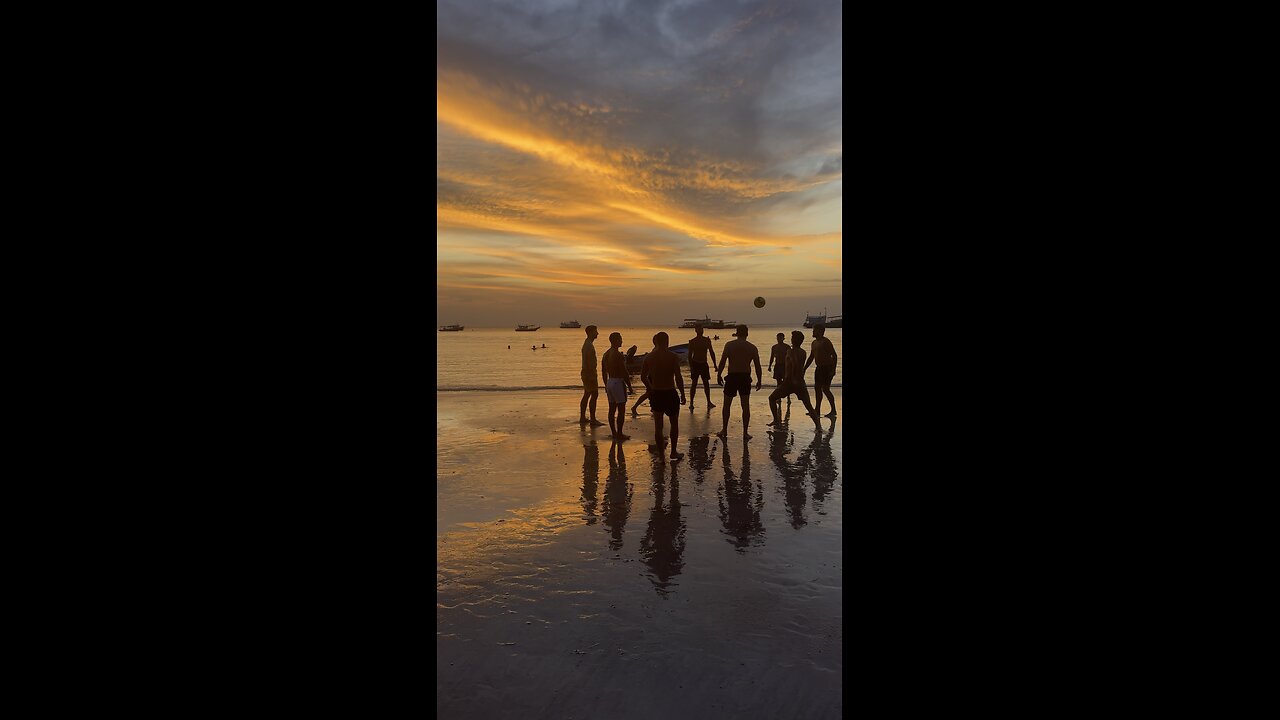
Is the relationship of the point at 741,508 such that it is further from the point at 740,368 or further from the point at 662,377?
the point at 740,368

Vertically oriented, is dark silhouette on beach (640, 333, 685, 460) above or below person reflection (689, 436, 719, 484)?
above

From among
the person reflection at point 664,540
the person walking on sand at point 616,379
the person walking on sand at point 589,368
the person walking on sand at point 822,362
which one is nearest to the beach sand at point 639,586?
the person reflection at point 664,540

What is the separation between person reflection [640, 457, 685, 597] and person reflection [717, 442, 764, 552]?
56 cm

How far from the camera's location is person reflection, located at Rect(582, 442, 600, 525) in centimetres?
669

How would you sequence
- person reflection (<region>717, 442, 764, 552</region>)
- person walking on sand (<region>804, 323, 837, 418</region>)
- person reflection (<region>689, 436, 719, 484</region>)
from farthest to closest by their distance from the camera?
person walking on sand (<region>804, 323, 837, 418</region>), person reflection (<region>689, 436, 719, 484</region>), person reflection (<region>717, 442, 764, 552</region>)

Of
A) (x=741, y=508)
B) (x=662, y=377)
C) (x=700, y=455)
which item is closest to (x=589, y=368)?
(x=662, y=377)

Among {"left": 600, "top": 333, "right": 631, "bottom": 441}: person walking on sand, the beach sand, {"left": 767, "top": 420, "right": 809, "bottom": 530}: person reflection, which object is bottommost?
the beach sand

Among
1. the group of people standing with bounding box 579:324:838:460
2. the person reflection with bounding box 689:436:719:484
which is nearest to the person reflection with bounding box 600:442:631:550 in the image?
the group of people standing with bounding box 579:324:838:460

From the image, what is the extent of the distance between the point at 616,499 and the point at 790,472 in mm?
3025

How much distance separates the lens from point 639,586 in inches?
184

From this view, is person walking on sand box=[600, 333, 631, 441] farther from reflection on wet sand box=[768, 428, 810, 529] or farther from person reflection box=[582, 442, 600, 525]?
reflection on wet sand box=[768, 428, 810, 529]
